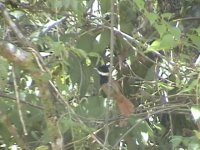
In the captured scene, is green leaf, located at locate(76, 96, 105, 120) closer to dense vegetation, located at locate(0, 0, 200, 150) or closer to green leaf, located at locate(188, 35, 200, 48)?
dense vegetation, located at locate(0, 0, 200, 150)

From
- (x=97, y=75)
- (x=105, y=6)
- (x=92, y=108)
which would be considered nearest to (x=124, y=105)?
(x=92, y=108)

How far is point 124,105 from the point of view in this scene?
1.53 m

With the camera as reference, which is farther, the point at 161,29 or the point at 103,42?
the point at 103,42

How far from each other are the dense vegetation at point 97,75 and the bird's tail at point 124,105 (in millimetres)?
33

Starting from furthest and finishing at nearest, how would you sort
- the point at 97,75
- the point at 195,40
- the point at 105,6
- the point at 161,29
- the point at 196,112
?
the point at 97,75
the point at 105,6
the point at 195,40
the point at 161,29
the point at 196,112

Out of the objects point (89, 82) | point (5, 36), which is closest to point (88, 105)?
point (89, 82)

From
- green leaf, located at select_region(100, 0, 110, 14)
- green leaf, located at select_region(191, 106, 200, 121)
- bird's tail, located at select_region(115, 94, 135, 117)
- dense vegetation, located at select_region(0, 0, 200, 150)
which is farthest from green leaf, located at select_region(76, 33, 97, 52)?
green leaf, located at select_region(191, 106, 200, 121)

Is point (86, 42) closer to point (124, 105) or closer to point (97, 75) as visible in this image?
point (97, 75)

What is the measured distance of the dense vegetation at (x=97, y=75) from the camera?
53.6 inches

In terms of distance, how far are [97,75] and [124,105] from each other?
234 millimetres

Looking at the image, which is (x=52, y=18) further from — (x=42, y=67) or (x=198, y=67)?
(x=42, y=67)

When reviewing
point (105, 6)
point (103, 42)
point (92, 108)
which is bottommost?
point (92, 108)

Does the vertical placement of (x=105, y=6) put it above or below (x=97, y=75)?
above

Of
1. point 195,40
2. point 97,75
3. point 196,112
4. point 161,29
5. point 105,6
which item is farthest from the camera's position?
point 97,75
